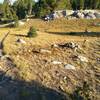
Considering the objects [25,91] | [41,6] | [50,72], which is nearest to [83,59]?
[50,72]

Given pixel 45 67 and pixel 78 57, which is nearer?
pixel 45 67

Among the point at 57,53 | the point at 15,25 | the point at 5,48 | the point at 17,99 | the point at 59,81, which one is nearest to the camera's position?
the point at 17,99

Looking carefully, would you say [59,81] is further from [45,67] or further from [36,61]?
[36,61]

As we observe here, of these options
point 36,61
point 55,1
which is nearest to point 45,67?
point 36,61

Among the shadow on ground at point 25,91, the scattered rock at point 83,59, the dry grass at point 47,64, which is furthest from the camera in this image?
the scattered rock at point 83,59

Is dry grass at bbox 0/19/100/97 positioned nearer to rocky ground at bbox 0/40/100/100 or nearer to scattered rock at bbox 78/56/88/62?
rocky ground at bbox 0/40/100/100

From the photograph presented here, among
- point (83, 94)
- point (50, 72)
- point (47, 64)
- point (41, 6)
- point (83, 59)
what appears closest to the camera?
point (83, 94)

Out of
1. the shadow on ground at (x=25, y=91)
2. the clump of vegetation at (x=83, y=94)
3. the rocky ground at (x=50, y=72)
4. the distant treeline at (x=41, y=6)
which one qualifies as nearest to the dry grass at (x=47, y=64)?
the rocky ground at (x=50, y=72)

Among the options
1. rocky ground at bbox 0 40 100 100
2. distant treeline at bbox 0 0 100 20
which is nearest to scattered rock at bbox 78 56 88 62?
rocky ground at bbox 0 40 100 100

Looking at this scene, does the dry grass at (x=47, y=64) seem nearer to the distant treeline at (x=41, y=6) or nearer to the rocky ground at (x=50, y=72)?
the rocky ground at (x=50, y=72)

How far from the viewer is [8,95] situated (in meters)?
16.1

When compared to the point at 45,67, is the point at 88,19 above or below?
below

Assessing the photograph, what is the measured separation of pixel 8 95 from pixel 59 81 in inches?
137

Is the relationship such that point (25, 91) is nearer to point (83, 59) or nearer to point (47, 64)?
point (47, 64)
